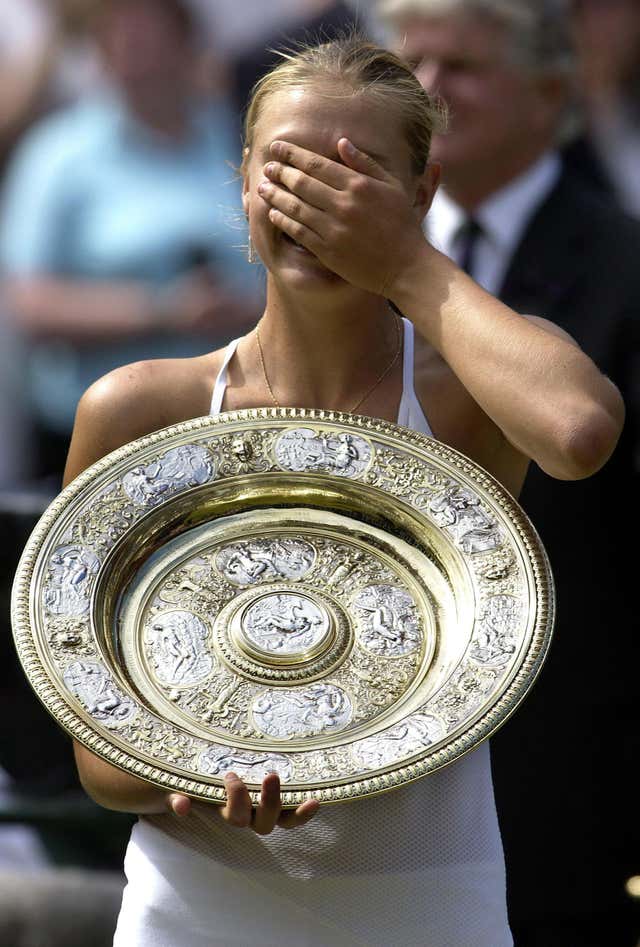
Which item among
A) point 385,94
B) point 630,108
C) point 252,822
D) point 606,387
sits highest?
point 630,108

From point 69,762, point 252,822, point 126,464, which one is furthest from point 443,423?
point 69,762

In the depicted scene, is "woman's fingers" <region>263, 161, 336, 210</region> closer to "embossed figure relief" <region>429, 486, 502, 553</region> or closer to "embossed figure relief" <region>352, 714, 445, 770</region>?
"embossed figure relief" <region>429, 486, 502, 553</region>

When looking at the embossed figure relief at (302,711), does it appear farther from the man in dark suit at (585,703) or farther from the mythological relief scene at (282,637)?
the man in dark suit at (585,703)

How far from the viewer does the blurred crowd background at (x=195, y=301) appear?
164 inches

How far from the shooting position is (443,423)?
8.79ft

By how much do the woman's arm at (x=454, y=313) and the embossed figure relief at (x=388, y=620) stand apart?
0.98 feet

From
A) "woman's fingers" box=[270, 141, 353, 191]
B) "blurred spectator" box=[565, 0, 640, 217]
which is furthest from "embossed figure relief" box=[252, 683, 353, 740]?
"blurred spectator" box=[565, 0, 640, 217]

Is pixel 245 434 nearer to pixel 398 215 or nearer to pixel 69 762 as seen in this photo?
pixel 398 215

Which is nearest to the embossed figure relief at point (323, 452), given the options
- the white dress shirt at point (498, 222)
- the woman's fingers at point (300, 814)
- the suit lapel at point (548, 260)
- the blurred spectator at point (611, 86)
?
the woman's fingers at point (300, 814)

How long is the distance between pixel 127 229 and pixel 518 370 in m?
4.39

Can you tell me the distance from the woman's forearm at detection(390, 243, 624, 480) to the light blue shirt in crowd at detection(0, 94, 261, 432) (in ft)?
13.0

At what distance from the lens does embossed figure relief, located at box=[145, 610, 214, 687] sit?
238 centimetres

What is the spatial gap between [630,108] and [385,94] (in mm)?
5251

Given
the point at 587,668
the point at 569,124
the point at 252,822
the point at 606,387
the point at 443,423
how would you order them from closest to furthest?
the point at 252,822, the point at 606,387, the point at 443,423, the point at 587,668, the point at 569,124
